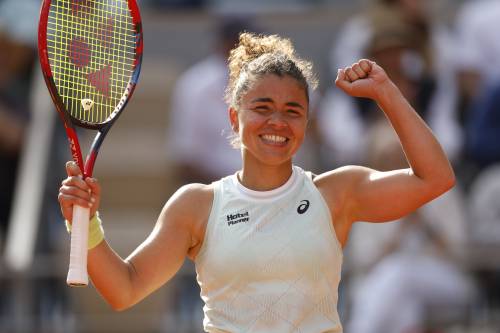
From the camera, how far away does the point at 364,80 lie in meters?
4.68

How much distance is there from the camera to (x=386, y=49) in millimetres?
9023

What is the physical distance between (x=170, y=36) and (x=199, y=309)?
3.48 m

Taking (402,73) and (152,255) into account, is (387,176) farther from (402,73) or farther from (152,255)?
(402,73)

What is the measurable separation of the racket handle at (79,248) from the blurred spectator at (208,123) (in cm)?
479

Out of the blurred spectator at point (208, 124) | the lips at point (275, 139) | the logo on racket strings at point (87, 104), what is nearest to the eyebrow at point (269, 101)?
the lips at point (275, 139)

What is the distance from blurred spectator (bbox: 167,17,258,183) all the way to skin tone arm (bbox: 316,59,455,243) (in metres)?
4.53

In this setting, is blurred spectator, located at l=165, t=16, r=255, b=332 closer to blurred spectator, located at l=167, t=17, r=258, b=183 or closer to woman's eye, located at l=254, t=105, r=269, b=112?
blurred spectator, located at l=167, t=17, r=258, b=183

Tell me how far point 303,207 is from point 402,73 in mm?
4472

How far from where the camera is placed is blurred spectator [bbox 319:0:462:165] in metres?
9.07

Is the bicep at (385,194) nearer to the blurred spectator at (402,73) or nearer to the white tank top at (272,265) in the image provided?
the white tank top at (272,265)

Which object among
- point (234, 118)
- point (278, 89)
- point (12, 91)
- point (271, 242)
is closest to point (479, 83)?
point (12, 91)

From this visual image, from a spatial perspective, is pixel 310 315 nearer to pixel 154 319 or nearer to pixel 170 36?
pixel 154 319

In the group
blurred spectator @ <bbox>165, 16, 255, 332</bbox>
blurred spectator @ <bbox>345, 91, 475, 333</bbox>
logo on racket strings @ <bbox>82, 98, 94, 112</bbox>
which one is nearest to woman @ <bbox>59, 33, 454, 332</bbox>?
logo on racket strings @ <bbox>82, 98, 94, 112</bbox>

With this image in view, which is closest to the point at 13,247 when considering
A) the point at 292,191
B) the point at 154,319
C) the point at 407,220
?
the point at 154,319
